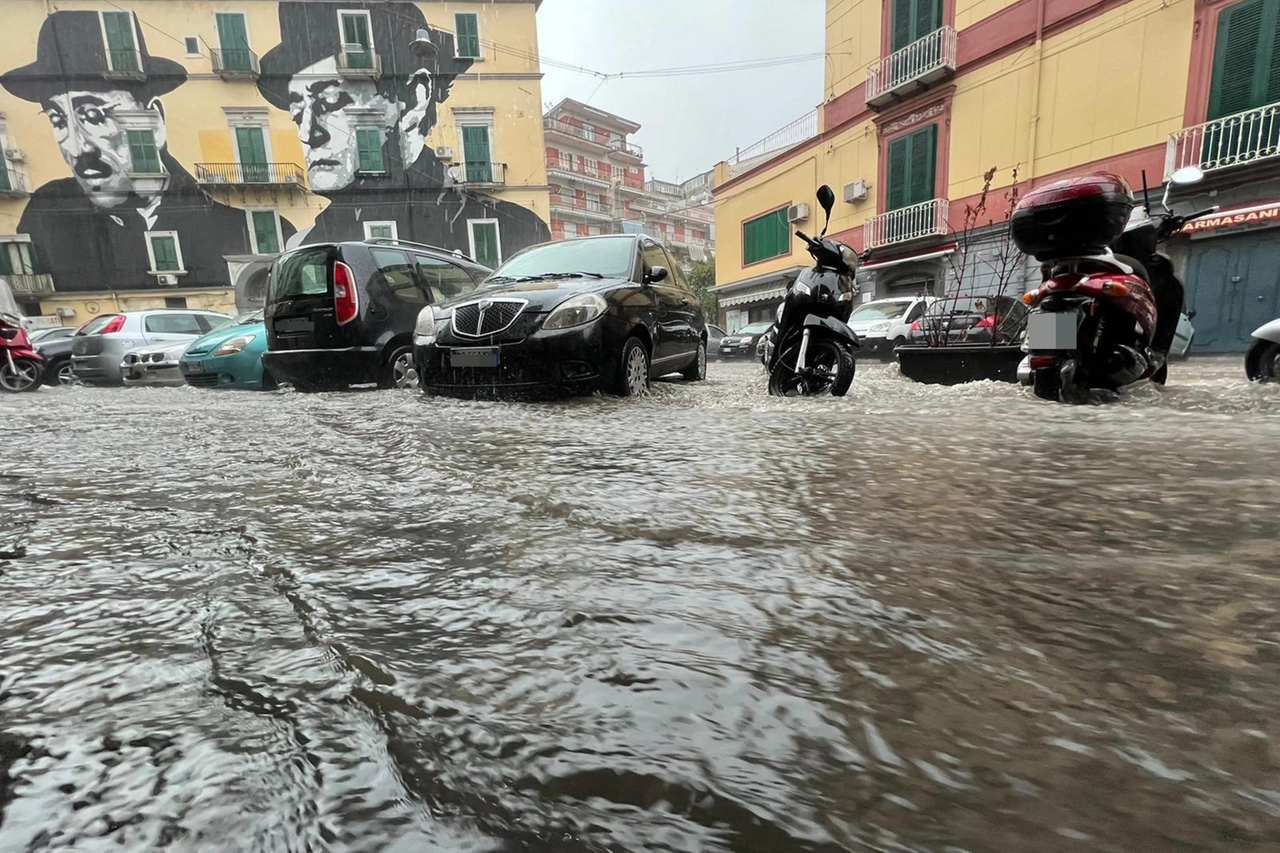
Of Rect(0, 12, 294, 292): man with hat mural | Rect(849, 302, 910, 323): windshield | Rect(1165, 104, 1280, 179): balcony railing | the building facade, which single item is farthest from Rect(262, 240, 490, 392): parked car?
the building facade

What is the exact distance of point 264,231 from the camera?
2066 cm

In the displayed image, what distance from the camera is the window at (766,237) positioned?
19.6 metres

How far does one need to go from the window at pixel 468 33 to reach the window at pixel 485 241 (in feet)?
18.4

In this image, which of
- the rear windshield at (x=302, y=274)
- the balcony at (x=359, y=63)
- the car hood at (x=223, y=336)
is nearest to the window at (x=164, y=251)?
the balcony at (x=359, y=63)

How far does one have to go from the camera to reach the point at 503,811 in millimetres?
579

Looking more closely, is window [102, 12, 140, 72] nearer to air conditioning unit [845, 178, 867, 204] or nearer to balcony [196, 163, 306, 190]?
balcony [196, 163, 306, 190]

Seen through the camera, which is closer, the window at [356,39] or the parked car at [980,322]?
the parked car at [980,322]

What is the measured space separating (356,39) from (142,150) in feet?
26.1

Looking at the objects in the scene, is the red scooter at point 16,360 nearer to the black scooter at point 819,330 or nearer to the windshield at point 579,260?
the windshield at point 579,260

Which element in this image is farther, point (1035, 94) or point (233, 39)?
point (233, 39)

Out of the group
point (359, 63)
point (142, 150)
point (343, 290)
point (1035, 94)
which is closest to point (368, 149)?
point (359, 63)

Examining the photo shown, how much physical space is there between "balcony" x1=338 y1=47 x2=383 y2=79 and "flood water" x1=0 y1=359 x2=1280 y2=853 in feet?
77.0

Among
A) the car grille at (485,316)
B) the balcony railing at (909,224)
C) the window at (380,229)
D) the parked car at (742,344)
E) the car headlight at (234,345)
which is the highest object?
the window at (380,229)

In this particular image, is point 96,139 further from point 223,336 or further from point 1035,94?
point 1035,94
